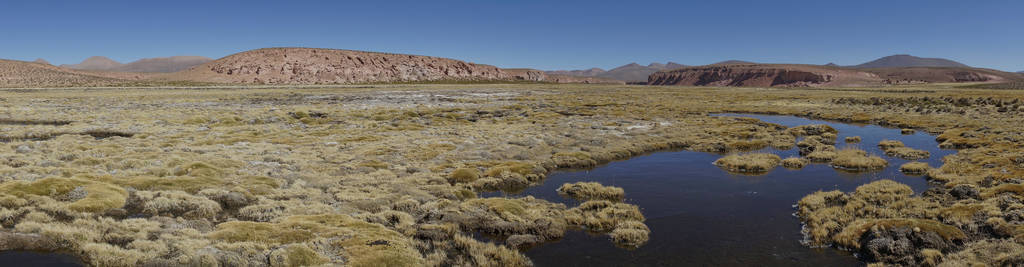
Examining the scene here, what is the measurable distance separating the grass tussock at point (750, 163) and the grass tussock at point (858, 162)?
96.3 inches

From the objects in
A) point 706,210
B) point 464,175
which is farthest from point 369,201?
point 706,210


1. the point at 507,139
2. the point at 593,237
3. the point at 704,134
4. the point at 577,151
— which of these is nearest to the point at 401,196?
the point at 593,237

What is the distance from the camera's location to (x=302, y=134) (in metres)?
31.0

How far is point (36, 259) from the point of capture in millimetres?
9797

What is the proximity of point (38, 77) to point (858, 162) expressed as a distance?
216 meters

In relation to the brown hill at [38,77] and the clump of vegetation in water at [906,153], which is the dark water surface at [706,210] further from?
the brown hill at [38,77]

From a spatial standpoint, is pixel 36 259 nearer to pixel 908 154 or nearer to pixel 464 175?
pixel 464 175

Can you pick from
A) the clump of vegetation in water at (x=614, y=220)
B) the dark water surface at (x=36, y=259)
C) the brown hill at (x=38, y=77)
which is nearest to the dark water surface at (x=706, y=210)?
the clump of vegetation in water at (x=614, y=220)

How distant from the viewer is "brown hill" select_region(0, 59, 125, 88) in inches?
5495

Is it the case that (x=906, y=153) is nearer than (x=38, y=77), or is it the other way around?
(x=906, y=153)

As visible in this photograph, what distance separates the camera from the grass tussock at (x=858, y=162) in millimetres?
20703

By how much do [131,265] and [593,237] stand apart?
10341mm

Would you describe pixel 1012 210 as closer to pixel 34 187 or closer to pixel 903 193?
pixel 903 193

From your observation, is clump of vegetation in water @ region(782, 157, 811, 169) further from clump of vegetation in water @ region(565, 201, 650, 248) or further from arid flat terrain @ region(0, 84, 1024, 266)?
clump of vegetation in water @ region(565, 201, 650, 248)
